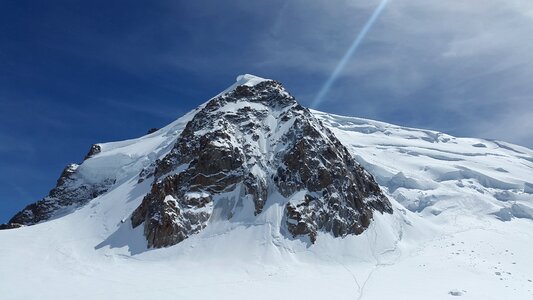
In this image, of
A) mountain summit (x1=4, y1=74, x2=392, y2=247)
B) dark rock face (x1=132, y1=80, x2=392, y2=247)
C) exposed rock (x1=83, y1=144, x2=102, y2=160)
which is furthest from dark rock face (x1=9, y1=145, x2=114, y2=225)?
dark rock face (x1=132, y1=80, x2=392, y2=247)

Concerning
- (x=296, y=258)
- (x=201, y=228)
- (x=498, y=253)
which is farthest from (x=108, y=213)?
(x=498, y=253)

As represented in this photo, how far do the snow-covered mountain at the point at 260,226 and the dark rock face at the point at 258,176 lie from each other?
227 millimetres

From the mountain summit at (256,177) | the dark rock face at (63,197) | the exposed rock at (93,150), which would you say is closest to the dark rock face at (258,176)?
the mountain summit at (256,177)

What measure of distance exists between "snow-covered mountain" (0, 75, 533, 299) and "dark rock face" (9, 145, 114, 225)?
29cm

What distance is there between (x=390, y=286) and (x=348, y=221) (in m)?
20.2

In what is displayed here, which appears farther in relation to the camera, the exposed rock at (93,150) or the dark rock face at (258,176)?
the exposed rock at (93,150)

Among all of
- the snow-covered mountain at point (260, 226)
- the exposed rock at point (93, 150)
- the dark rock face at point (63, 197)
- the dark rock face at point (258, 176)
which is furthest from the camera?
the exposed rock at point (93, 150)

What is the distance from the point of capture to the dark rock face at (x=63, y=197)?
323 feet

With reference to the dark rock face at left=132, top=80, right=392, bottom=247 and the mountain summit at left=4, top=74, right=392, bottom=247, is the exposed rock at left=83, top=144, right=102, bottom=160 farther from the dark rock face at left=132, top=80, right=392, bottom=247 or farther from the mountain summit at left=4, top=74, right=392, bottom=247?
the dark rock face at left=132, top=80, right=392, bottom=247

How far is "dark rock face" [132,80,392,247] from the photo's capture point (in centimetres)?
7100

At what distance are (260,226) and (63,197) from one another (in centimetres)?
5300

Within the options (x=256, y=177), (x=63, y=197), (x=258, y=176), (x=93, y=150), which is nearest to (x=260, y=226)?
(x=256, y=177)

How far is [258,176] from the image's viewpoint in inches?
3041

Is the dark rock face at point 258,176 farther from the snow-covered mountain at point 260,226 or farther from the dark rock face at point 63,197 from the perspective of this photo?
the dark rock face at point 63,197
